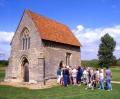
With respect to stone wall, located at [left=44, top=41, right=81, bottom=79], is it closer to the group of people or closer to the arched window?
the group of people

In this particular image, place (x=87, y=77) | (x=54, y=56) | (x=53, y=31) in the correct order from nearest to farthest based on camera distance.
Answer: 1. (x=87, y=77)
2. (x=54, y=56)
3. (x=53, y=31)

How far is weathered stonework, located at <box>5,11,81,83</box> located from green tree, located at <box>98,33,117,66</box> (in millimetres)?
48360

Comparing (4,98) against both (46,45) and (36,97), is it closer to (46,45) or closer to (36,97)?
(36,97)

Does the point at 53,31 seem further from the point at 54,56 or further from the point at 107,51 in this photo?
the point at 107,51

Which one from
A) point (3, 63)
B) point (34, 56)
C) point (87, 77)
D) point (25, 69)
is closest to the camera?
point (87, 77)

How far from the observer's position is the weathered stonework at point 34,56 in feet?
104

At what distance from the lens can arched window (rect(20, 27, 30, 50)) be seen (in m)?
33.9

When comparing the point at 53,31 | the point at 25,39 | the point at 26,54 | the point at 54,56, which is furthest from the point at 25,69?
the point at 53,31

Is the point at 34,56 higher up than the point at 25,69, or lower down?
higher up

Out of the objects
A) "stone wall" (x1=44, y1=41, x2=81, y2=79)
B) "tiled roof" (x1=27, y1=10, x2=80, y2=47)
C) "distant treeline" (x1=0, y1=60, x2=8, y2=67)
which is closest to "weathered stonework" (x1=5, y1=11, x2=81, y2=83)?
"stone wall" (x1=44, y1=41, x2=81, y2=79)

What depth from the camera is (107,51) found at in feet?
279

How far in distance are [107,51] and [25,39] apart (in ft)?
179

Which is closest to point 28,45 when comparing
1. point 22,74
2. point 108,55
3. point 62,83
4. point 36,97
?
point 22,74

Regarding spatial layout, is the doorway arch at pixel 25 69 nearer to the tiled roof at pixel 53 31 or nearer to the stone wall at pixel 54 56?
the stone wall at pixel 54 56
